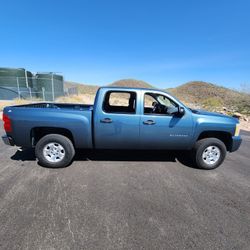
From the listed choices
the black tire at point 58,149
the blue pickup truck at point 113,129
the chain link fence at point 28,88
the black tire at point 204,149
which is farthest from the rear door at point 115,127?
the chain link fence at point 28,88

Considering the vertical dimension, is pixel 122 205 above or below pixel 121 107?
below

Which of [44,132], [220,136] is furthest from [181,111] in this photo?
[44,132]

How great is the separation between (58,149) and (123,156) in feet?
5.71

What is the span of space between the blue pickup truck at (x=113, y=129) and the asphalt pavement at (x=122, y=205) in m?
0.50

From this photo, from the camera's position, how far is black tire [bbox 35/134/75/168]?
388 cm

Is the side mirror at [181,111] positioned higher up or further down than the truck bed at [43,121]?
higher up

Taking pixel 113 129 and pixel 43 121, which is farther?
pixel 113 129

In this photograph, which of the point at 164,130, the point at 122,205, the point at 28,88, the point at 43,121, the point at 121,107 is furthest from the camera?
the point at 28,88

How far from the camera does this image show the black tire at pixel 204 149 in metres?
4.14

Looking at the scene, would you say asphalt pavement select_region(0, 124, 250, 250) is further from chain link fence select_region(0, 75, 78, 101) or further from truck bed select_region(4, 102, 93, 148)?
chain link fence select_region(0, 75, 78, 101)

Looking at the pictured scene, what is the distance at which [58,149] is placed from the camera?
3961 millimetres

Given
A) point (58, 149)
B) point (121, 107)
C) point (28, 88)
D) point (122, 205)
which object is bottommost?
point (122, 205)

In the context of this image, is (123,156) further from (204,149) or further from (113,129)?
(204,149)

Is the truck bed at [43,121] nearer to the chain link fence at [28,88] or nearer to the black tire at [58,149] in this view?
the black tire at [58,149]
